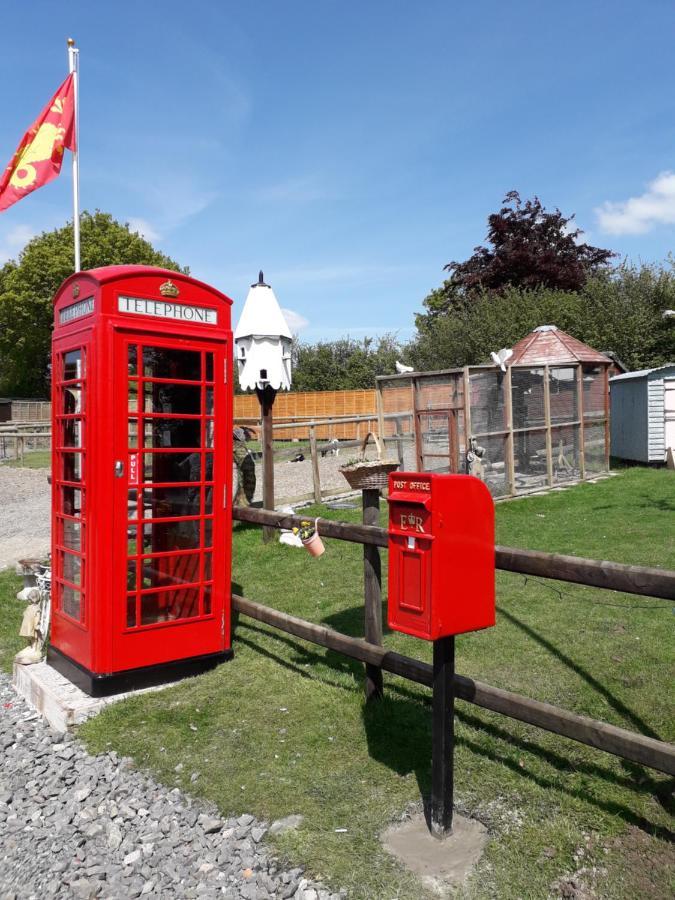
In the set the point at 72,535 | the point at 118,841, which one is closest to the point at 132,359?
the point at 72,535

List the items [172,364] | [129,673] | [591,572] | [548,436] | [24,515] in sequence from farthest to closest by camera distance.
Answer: [548,436], [24,515], [172,364], [129,673], [591,572]

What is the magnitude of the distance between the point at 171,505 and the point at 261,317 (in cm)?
412

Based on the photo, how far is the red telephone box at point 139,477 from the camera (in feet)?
15.3

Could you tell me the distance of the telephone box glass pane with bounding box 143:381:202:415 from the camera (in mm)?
4910

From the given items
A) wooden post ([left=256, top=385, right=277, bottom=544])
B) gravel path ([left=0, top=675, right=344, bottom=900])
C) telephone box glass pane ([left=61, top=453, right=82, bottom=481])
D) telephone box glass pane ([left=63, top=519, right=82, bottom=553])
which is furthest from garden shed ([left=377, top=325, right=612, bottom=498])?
gravel path ([left=0, top=675, right=344, bottom=900])

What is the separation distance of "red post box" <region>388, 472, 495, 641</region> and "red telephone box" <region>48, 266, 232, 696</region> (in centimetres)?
215

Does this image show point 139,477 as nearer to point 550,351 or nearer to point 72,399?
point 72,399

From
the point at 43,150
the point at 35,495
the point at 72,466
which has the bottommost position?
the point at 35,495

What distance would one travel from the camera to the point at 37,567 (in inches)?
236

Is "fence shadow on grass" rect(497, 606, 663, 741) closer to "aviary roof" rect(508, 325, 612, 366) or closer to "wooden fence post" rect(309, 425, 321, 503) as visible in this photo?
"wooden fence post" rect(309, 425, 321, 503)

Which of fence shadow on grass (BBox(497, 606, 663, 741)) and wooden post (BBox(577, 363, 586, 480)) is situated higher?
wooden post (BBox(577, 363, 586, 480))

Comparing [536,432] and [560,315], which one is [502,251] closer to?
[560,315]

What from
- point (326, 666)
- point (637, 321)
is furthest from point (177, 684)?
point (637, 321)

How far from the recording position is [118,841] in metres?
3.41
